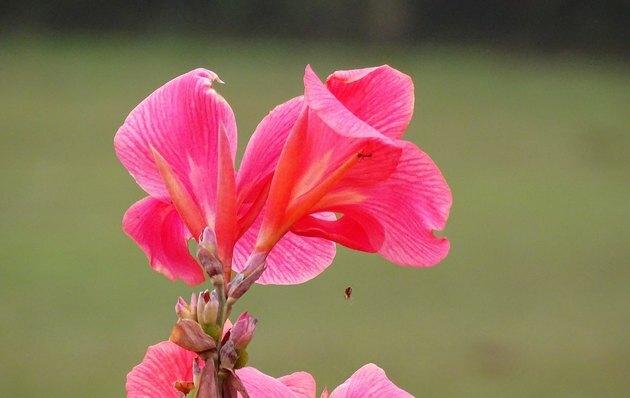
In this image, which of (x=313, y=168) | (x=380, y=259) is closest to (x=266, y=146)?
(x=313, y=168)

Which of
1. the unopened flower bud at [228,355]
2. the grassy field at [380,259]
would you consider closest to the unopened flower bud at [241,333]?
the unopened flower bud at [228,355]

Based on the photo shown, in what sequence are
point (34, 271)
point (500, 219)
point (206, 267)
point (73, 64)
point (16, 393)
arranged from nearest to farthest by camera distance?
point (206, 267) < point (16, 393) < point (34, 271) < point (500, 219) < point (73, 64)

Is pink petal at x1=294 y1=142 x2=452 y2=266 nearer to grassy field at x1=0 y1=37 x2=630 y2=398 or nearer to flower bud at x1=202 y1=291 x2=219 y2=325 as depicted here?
flower bud at x1=202 y1=291 x2=219 y2=325

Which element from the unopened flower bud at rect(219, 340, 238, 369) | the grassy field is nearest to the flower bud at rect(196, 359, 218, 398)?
the unopened flower bud at rect(219, 340, 238, 369)

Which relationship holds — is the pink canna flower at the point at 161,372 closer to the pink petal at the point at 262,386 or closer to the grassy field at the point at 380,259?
the pink petal at the point at 262,386

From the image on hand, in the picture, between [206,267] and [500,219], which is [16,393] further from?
[206,267]

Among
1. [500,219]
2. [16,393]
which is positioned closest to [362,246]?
[16,393]
